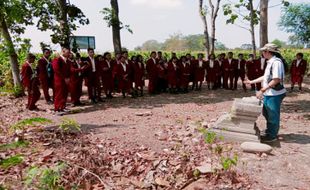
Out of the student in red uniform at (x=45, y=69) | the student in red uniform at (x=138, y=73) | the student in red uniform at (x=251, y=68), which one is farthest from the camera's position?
the student in red uniform at (x=251, y=68)

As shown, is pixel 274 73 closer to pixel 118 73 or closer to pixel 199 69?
pixel 118 73

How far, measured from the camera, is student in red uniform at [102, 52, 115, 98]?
12164 mm

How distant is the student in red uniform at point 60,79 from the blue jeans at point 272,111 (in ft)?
18.1

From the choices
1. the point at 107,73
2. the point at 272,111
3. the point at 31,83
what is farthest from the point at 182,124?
the point at 107,73

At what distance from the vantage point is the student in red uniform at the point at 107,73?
12164mm

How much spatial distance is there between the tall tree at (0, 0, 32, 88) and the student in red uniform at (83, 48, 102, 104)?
101 inches

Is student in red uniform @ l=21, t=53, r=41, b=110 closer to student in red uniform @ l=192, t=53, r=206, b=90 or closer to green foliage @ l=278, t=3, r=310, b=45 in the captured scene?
student in red uniform @ l=192, t=53, r=206, b=90

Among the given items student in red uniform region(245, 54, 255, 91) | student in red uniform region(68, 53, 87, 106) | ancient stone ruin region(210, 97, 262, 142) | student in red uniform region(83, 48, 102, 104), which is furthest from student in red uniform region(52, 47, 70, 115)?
student in red uniform region(245, 54, 255, 91)

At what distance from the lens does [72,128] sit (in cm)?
728

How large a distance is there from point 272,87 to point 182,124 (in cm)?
258

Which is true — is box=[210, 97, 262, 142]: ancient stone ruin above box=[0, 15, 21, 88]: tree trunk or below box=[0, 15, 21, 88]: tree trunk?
below

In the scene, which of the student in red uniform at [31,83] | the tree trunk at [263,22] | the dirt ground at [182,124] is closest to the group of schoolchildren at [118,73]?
the student in red uniform at [31,83]

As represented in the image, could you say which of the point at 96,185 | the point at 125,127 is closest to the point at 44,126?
the point at 125,127

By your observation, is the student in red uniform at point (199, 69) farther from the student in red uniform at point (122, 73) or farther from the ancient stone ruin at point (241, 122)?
the ancient stone ruin at point (241, 122)
